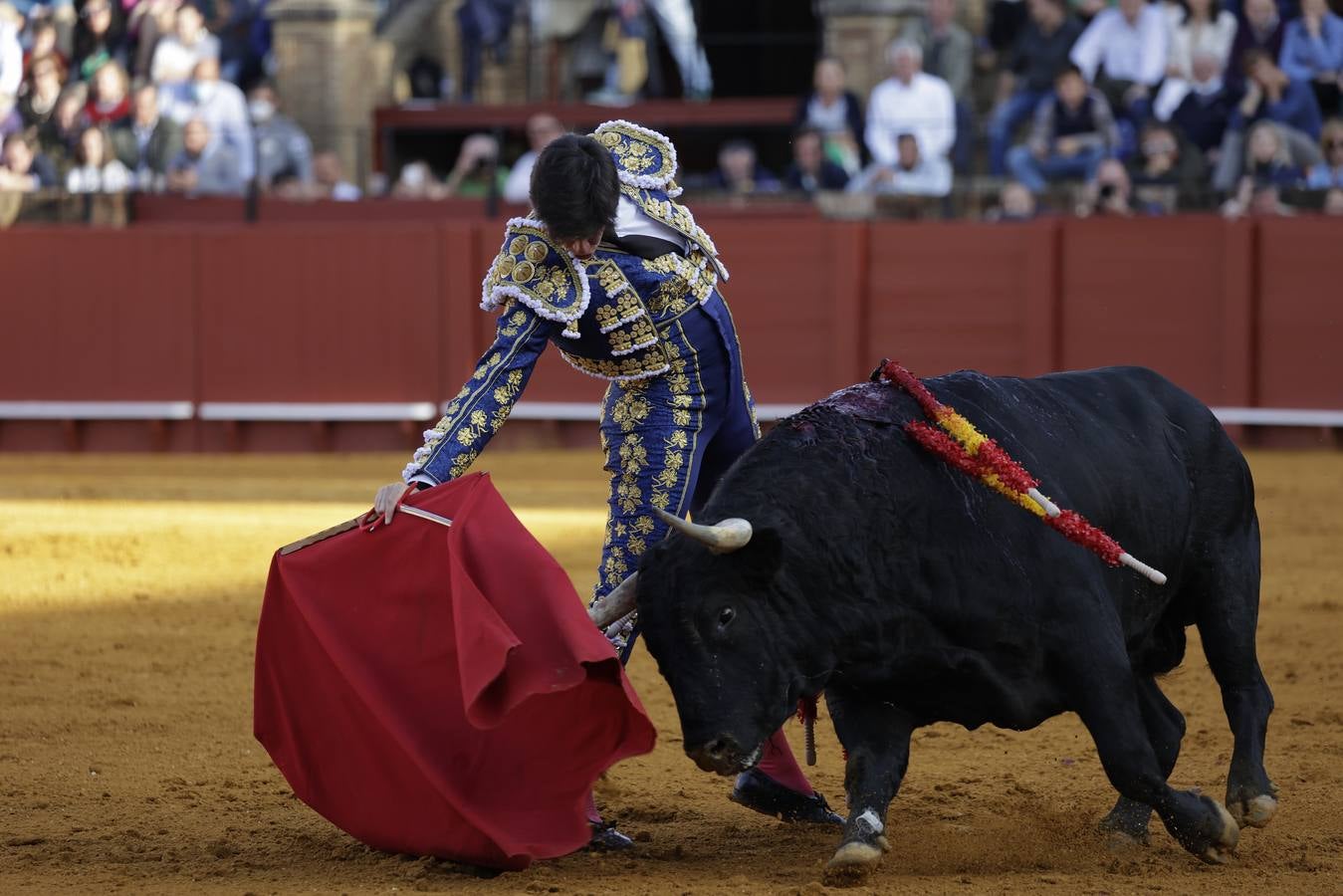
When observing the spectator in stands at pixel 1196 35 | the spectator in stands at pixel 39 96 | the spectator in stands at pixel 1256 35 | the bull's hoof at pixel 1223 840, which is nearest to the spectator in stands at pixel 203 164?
the spectator in stands at pixel 39 96

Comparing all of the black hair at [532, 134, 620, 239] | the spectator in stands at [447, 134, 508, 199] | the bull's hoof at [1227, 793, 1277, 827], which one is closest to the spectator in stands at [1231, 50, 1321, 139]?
the spectator in stands at [447, 134, 508, 199]

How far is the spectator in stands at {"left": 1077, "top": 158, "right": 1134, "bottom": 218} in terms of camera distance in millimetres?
10258

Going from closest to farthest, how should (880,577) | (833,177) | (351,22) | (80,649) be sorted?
(880,577), (80,649), (833,177), (351,22)

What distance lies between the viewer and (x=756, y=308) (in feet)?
35.6

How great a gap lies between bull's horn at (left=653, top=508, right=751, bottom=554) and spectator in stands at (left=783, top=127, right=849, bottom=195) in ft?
26.3

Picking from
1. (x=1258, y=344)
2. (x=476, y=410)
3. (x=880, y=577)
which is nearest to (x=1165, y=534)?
(x=880, y=577)

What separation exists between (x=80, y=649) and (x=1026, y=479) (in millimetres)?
3326

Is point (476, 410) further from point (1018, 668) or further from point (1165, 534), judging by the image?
point (1165, 534)

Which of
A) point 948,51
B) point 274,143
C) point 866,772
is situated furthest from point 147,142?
point 866,772

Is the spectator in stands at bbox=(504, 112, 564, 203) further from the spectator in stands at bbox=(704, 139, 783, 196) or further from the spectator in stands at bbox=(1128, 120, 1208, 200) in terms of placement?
the spectator in stands at bbox=(1128, 120, 1208, 200)

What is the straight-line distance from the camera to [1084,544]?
3.29 meters

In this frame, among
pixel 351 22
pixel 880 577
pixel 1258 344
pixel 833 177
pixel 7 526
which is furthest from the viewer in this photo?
pixel 351 22

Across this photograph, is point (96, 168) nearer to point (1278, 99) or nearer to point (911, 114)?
point (911, 114)

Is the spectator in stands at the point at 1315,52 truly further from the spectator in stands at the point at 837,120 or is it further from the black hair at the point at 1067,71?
the spectator in stands at the point at 837,120
